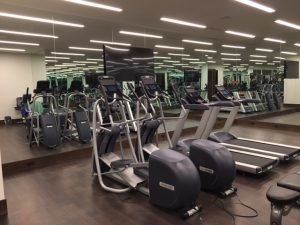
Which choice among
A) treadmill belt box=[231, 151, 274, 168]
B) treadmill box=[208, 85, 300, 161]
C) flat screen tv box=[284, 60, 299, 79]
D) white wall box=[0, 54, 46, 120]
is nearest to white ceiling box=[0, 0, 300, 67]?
white wall box=[0, 54, 46, 120]

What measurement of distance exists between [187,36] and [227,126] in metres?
4.70

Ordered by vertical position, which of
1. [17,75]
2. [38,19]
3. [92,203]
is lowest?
[92,203]

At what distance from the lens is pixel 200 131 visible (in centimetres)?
480

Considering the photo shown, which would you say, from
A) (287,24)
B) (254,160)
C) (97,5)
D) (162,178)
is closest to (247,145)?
(254,160)

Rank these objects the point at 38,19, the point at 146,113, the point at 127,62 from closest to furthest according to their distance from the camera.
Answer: the point at 146,113
the point at 38,19
the point at 127,62

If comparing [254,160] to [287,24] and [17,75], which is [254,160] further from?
[287,24]

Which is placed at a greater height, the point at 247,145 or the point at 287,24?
the point at 287,24

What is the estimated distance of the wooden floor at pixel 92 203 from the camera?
2.61 m

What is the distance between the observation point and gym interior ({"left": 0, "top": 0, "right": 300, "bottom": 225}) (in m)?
2.76

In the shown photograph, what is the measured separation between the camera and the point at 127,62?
6.64 m

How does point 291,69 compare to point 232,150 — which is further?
point 291,69

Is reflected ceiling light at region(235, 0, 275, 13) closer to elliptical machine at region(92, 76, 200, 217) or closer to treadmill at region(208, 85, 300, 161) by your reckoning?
treadmill at region(208, 85, 300, 161)

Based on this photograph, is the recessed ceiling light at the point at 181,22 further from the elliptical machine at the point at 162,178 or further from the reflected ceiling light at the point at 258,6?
the elliptical machine at the point at 162,178

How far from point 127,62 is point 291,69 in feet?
24.4
